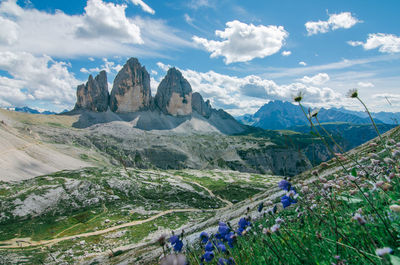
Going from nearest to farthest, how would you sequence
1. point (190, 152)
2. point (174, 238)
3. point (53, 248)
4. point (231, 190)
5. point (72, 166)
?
point (174, 238) → point (53, 248) → point (231, 190) → point (72, 166) → point (190, 152)

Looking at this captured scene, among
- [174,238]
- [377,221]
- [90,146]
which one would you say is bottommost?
[90,146]

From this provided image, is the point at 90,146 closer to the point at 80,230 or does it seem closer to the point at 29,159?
the point at 29,159

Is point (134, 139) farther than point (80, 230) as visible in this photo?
Yes

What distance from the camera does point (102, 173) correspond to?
79.4 meters

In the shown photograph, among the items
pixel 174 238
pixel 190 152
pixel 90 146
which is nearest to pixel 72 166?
pixel 90 146

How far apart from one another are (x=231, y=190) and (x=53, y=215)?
172 feet

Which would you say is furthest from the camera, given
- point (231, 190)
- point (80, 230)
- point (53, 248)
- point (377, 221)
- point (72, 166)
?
point (72, 166)

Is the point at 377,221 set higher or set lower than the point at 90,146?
higher

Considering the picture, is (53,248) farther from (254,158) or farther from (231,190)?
(254,158)

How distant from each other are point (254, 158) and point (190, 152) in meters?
53.2

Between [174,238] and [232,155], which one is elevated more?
[174,238]

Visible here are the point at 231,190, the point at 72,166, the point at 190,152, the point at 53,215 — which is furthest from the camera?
the point at 190,152

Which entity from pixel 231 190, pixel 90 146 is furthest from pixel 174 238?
pixel 90 146

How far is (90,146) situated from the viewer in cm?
14338
